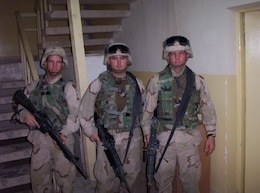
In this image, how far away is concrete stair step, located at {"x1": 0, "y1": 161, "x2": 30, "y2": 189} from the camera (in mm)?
3285

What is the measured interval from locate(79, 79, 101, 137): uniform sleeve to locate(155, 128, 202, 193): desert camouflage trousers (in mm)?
706

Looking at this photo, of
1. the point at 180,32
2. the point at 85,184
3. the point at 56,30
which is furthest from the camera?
the point at 56,30

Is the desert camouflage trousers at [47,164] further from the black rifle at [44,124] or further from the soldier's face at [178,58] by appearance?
the soldier's face at [178,58]

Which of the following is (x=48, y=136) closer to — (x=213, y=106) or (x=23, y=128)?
(x=23, y=128)

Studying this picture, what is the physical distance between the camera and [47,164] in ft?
9.12

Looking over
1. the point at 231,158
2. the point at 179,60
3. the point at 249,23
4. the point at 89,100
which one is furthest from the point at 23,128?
the point at 249,23

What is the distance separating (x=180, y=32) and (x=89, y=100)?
1.46 m

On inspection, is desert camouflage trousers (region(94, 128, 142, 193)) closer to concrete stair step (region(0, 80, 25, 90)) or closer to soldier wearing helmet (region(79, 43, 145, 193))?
soldier wearing helmet (region(79, 43, 145, 193))

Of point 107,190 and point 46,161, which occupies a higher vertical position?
point 46,161

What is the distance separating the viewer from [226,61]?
275cm

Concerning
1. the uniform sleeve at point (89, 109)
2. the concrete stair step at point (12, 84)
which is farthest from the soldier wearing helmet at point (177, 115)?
the concrete stair step at point (12, 84)

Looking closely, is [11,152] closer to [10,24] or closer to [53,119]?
[53,119]

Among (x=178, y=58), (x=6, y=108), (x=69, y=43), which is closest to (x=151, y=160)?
(x=178, y=58)

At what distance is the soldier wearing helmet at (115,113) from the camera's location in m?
2.66
